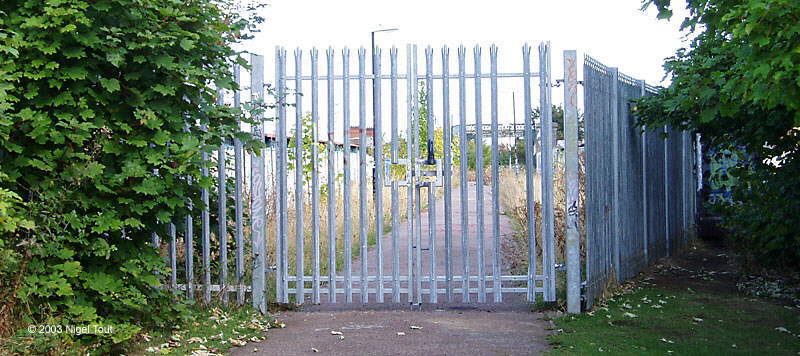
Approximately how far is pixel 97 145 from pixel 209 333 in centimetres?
177

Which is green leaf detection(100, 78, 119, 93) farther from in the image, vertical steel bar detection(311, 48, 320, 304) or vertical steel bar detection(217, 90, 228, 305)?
vertical steel bar detection(311, 48, 320, 304)

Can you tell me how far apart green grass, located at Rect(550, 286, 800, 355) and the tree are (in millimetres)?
1087

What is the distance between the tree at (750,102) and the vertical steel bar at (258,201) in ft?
11.5

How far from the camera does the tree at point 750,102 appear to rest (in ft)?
14.2

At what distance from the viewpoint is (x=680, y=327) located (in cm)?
732

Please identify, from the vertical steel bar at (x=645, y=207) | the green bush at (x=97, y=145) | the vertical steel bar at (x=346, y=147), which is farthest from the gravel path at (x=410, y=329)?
the vertical steel bar at (x=645, y=207)

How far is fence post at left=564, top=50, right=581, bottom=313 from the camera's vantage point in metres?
7.66

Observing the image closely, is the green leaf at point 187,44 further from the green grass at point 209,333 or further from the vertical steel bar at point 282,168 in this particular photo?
the green grass at point 209,333

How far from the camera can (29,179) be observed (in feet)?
18.7

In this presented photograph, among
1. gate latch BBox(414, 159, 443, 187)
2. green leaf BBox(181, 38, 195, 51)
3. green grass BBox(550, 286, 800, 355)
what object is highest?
green leaf BBox(181, 38, 195, 51)

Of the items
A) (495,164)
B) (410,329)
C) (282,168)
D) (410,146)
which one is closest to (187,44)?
(282,168)

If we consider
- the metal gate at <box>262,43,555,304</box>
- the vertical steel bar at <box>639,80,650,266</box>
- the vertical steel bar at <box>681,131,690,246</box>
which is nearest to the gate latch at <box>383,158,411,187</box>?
the metal gate at <box>262,43,555,304</box>

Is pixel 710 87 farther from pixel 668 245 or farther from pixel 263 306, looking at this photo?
pixel 668 245

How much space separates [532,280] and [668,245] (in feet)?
16.3
